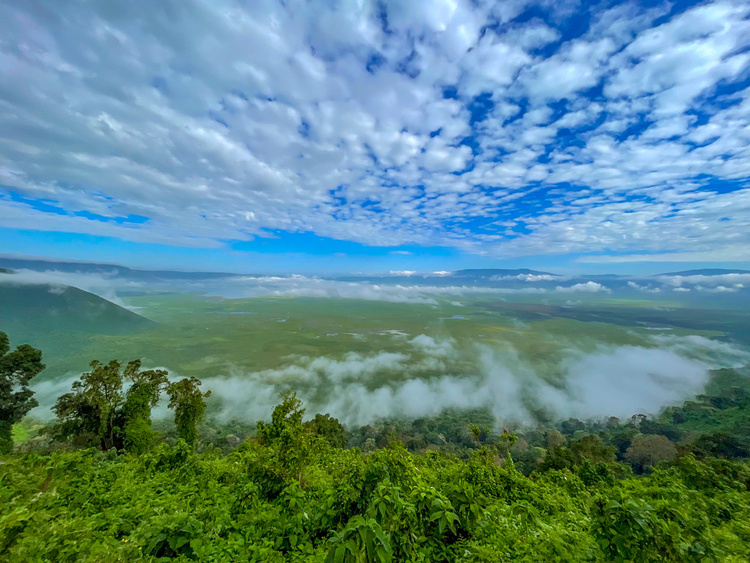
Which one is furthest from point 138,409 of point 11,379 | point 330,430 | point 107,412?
point 330,430

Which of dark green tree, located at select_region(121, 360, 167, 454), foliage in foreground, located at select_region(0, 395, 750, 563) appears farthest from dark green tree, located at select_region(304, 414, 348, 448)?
foliage in foreground, located at select_region(0, 395, 750, 563)

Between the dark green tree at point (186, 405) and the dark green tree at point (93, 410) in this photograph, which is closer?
the dark green tree at point (93, 410)

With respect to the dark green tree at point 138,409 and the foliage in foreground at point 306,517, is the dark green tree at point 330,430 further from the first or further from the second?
the foliage in foreground at point 306,517

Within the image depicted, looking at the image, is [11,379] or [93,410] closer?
[11,379]

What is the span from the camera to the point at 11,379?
3366cm

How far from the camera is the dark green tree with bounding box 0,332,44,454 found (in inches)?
1256

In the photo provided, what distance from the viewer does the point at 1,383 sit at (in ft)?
104

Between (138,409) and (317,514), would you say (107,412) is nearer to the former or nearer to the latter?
(138,409)

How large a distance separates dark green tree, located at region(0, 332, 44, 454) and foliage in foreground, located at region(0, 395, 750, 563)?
1286 inches

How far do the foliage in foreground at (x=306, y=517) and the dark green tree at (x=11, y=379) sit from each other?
3266 centimetres

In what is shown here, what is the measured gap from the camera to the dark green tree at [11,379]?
1256 inches

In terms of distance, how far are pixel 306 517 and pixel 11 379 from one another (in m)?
47.3

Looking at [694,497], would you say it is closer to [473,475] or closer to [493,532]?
[473,475]

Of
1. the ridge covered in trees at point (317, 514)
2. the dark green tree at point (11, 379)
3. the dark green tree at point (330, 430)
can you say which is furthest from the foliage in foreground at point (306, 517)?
the dark green tree at point (330, 430)
